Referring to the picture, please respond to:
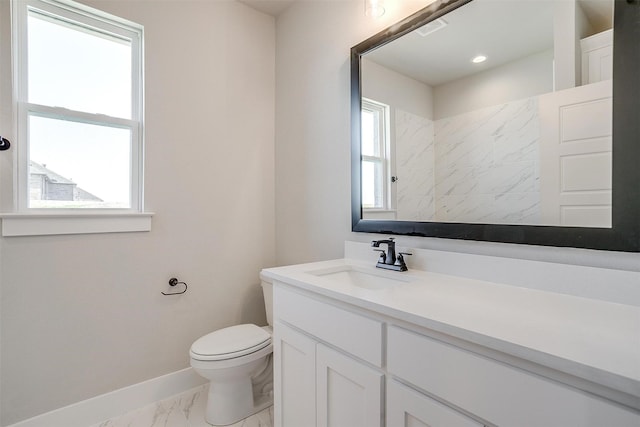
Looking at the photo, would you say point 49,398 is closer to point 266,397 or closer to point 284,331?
point 266,397

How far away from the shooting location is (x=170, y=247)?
6.21ft

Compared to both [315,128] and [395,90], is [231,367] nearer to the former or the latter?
[315,128]

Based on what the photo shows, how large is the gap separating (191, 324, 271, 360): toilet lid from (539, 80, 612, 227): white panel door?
56.1 inches

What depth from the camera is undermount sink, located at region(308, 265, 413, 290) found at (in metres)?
1.30

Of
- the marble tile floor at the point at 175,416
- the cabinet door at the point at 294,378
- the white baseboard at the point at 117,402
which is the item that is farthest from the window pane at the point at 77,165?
the cabinet door at the point at 294,378

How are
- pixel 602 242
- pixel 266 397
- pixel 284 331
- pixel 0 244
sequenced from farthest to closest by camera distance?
pixel 266 397
pixel 0 244
pixel 284 331
pixel 602 242

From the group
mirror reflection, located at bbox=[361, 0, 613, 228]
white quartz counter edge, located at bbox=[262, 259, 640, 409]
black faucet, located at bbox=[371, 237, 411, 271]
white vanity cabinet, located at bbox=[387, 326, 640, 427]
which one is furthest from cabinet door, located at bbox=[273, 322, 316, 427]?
mirror reflection, located at bbox=[361, 0, 613, 228]

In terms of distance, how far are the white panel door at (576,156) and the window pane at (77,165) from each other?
207 cm

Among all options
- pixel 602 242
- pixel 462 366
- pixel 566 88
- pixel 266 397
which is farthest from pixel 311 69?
pixel 266 397

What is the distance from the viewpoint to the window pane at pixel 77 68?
5.18 ft

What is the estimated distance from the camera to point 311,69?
2.00m

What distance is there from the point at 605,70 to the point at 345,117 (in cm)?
112

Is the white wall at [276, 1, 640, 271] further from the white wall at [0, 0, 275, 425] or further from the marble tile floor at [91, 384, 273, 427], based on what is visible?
the marble tile floor at [91, 384, 273, 427]

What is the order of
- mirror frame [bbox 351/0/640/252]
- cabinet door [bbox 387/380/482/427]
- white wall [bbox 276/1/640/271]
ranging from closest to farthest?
1. cabinet door [bbox 387/380/482/427]
2. mirror frame [bbox 351/0/640/252]
3. white wall [bbox 276/1/640/271]
